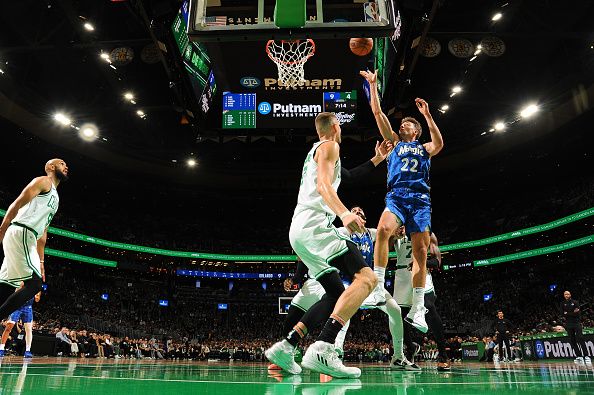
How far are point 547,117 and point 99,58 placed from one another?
21438 millimetres

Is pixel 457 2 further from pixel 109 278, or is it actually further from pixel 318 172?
pixel 109 278

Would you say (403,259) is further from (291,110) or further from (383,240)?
(291,110)

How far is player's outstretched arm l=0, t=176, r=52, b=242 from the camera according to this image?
4.41 meters

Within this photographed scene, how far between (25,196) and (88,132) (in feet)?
70.5

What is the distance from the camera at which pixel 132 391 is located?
2311 millimetres

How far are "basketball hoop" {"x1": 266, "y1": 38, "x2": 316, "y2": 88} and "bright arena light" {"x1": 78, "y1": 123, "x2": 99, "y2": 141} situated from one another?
49.2 feet

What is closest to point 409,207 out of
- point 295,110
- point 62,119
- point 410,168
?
point 410,168

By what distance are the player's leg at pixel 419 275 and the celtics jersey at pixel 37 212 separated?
422 cm

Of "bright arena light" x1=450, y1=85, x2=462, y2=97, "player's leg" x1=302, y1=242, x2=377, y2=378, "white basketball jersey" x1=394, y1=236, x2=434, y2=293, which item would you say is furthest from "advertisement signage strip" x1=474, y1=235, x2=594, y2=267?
"player's leg" x1=302, y1=242, x2=377, y2=378

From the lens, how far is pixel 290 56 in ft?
39.1

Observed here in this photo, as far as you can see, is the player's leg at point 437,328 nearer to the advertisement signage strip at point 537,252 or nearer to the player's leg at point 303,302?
the player's leg at point 303,302

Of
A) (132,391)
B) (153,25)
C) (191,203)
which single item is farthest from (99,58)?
(191,203)

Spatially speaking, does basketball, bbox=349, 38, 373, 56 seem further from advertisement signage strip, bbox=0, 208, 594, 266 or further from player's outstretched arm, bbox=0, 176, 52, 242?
advertisement signage strip, bbox=0, 208, 594, 266

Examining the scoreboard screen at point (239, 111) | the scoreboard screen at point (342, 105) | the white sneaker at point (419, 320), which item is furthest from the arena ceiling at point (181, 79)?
the white sneaker at point (419, 320)
